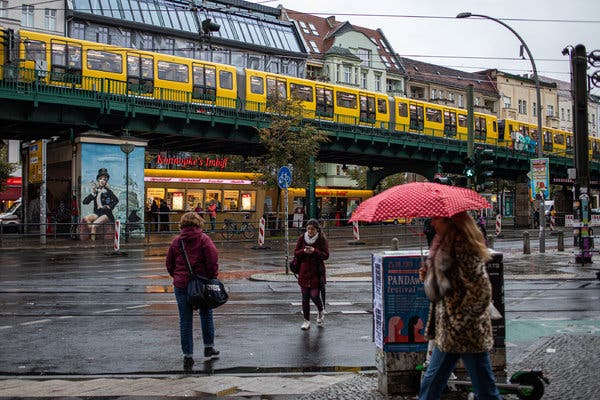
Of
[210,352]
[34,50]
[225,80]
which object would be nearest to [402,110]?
[225,80]

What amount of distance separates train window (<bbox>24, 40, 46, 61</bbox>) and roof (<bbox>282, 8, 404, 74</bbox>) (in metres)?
44.0

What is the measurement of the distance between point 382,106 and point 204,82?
572 inches

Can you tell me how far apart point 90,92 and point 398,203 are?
29.3 meters

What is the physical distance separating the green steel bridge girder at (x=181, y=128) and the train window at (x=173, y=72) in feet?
4.70

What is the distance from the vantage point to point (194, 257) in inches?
304

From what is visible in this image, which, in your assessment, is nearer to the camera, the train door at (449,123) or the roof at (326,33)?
the train door at (449,123)

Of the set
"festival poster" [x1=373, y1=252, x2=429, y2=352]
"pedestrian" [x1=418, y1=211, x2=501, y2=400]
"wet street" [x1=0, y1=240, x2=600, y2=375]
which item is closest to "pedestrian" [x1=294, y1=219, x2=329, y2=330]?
"wet street" [x1=0, y1=240, x2=600, y2=375]

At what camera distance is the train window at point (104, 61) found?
32031 mm

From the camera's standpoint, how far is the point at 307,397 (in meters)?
6.07

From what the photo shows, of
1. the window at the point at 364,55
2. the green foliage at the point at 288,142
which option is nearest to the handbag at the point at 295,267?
the green foliage at the point at 288,142

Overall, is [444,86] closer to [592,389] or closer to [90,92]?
[90,92]

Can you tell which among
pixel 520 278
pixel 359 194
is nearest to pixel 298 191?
pixel 359 194

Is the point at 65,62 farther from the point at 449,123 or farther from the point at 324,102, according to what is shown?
the point at 449,123

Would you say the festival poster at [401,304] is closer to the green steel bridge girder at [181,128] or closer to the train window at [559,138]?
the green steel bridge girder at [181,128]
